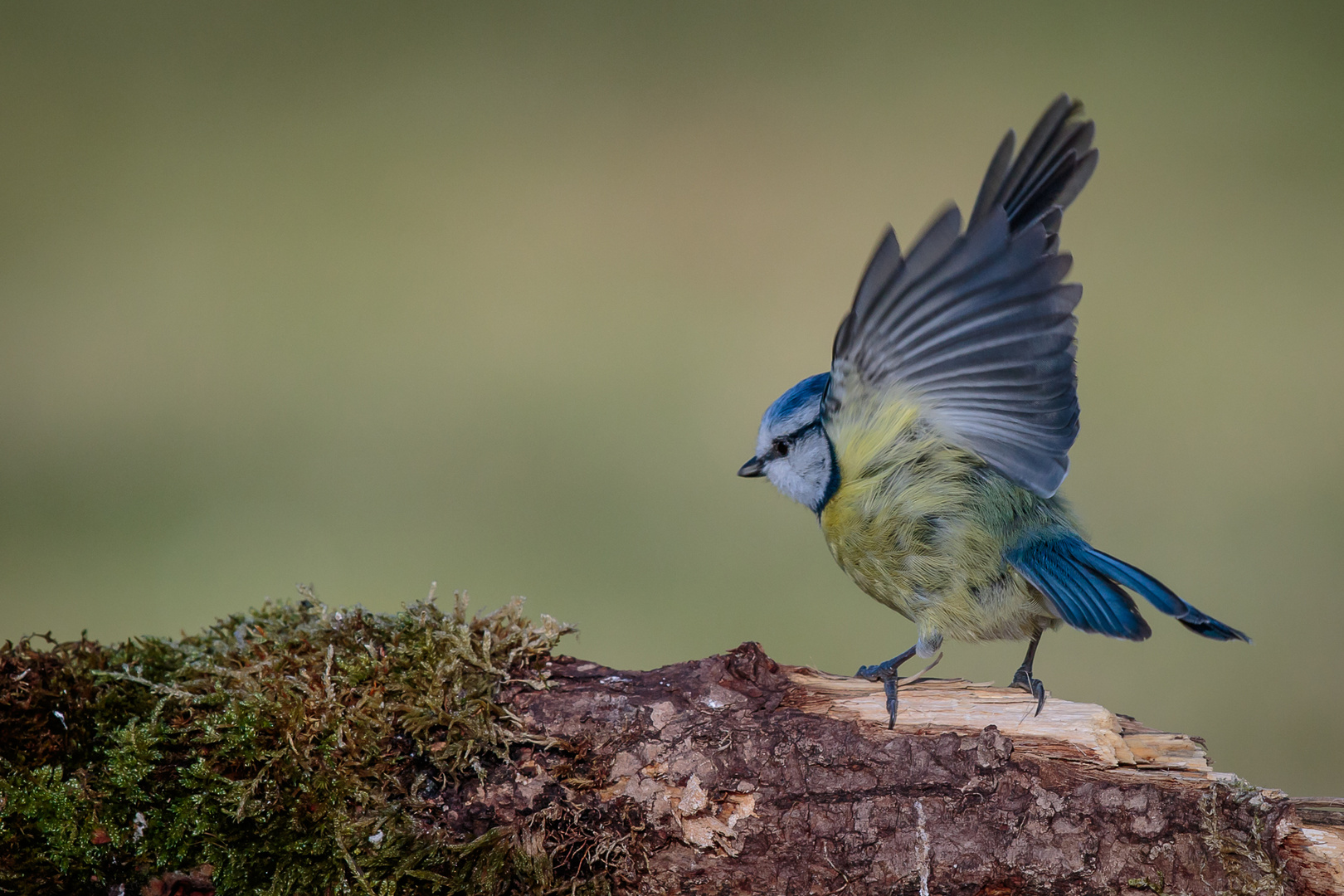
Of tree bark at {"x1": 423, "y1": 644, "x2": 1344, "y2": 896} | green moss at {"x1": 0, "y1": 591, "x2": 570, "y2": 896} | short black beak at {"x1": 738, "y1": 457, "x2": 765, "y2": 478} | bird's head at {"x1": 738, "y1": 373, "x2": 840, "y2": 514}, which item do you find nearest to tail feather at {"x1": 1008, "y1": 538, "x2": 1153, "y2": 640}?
tree bark at {"x1": 423, "y1": 644, "x2": 1344, "y2": 896}

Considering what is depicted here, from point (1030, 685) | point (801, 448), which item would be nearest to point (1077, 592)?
point (1030, 685)

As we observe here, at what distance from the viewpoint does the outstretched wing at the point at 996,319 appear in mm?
1172

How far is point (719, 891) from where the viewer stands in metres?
1.06

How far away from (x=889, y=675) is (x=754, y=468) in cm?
50

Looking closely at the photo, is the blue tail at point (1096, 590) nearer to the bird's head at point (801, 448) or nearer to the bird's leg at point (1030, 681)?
the bird's leg at point (1030, 681)

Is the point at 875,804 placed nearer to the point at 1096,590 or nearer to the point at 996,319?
the point at 1096,590

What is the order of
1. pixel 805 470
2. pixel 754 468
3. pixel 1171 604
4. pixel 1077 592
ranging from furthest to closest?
pixel 754 468, pixel 805 470, pixel 1077 592, pixel 1171 604

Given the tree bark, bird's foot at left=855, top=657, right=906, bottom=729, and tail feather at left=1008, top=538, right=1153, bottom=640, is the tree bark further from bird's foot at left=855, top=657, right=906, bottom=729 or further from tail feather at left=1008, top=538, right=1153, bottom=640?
tail feather at left=1008, top=538, right=1153, bottom=640

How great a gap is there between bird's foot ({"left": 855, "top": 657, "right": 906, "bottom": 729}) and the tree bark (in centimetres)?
1

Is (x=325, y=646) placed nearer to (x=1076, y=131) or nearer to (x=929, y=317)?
(x=929, y=317)

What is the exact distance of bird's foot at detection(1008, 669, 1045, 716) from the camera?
112cm

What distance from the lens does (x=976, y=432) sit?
4.42 ft

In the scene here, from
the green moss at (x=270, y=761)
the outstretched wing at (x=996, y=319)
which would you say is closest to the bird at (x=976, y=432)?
the outstretched wing at (x=996, y=319)

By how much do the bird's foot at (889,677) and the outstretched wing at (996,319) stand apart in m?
0.32
